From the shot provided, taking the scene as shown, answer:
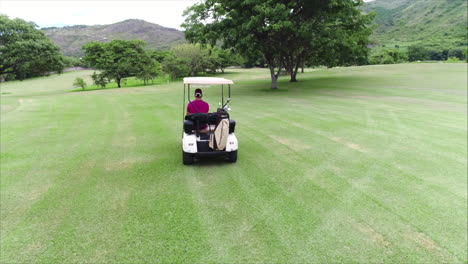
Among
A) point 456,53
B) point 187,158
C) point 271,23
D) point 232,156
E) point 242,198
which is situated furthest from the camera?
point 456,53

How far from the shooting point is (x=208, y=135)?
6.39m

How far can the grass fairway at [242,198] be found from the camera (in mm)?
3555

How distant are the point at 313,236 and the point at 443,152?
5820 millimetres

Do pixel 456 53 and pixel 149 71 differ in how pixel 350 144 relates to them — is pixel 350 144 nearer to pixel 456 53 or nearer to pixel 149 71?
pixel 149 71

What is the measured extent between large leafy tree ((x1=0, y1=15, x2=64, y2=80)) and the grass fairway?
2362cm

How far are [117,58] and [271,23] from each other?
89.2ft

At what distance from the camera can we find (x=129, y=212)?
4363 millimetres

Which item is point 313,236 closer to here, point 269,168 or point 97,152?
point 269,168

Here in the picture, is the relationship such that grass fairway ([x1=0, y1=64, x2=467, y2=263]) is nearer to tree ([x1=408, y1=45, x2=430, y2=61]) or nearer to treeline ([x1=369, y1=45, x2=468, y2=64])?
treeline ([x1=369, y1=45, x2=468, y2=64])

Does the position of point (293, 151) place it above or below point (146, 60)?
below

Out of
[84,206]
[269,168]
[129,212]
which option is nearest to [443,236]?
[269,168]

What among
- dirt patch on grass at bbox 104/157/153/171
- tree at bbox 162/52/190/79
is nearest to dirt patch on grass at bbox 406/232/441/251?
dirt patch on grass at bbox 104/157/153/171

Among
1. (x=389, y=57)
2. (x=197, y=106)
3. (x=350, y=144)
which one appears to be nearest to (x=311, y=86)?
(x=350, y=144)

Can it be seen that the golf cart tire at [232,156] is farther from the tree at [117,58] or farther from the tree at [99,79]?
the tree at [99,79]
